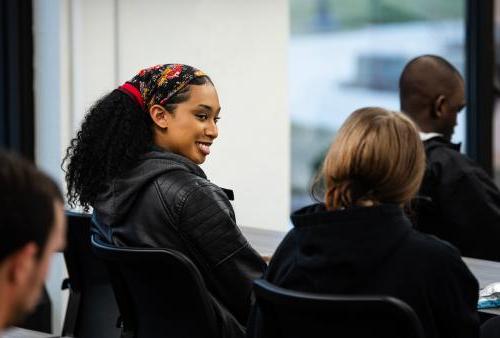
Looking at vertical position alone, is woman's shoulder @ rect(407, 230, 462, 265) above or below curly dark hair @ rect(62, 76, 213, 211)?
below

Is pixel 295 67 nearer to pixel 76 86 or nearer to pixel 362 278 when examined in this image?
pixel 76 86

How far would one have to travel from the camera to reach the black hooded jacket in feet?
5.43

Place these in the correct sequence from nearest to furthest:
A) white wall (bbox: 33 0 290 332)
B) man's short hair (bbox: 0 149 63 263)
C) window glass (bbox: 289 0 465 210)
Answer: man's short hair (bbox: 0 149 63 263), white wall (bbox: 33 0 290 332), window glass (bbox: 289 0 465 210)

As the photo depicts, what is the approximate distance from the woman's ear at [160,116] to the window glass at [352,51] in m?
2.67

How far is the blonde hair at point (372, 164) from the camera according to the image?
1707 millimetres

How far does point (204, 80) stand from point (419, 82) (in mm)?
1287

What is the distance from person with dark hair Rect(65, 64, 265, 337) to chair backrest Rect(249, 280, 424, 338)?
51 cm

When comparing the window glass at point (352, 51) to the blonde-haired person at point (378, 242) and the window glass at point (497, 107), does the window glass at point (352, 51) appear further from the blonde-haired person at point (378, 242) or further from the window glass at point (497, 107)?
the blonde-haired person at point (378, 242)

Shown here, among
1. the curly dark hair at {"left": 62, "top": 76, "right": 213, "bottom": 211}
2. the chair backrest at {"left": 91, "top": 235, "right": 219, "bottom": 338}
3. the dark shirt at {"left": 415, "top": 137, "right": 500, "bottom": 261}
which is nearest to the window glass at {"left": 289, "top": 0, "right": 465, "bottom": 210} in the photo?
the dark shirt at {"left": 415, "top": 137, "right": 500, "bottom": 261}

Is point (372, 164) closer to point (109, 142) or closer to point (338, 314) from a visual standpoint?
point (338, 314)

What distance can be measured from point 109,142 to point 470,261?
110 cm

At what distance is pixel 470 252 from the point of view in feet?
10.3

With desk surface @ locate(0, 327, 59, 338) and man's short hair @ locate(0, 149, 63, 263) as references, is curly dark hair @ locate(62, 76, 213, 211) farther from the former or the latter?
man's short hair @ locate(0, 149, 63, 263)

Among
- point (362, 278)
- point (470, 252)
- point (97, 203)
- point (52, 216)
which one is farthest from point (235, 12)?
point (52, 216)
